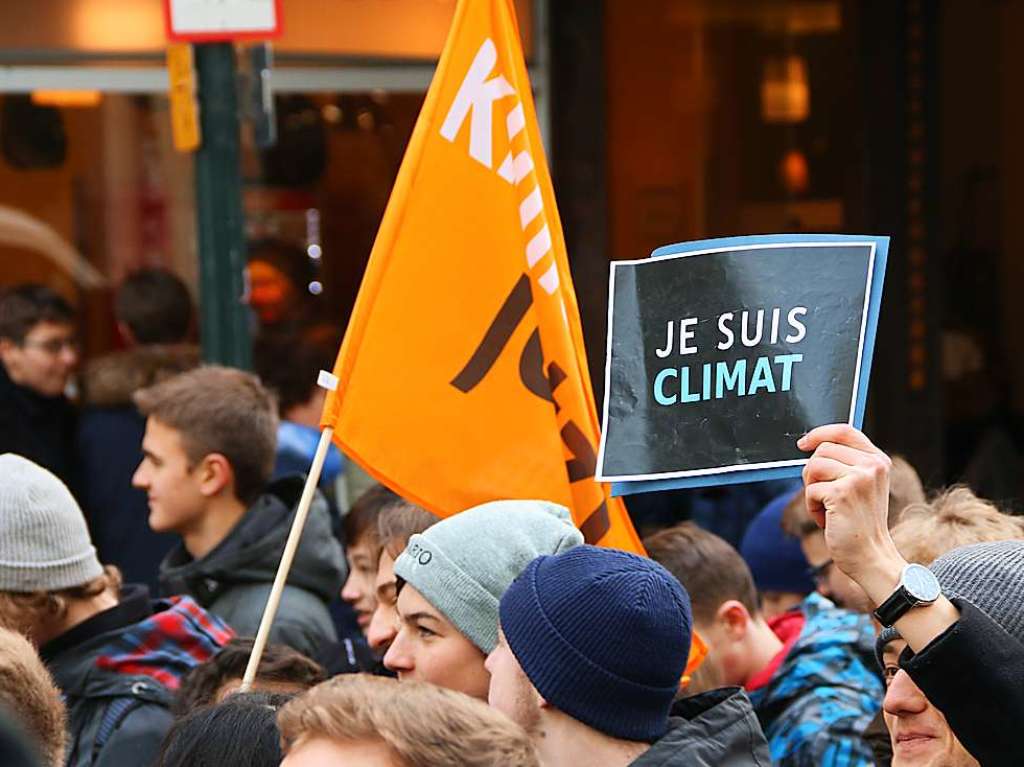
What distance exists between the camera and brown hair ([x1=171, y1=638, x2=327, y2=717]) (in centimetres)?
373

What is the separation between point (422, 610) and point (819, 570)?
2131 millimetres

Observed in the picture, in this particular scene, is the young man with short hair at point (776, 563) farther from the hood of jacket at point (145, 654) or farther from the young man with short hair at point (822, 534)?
the hood of jacket at point (145, 654)

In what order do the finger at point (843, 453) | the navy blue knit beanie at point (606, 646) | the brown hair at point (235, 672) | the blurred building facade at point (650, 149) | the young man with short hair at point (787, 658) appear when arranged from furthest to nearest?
the blurred building facade at point (650, 149)
the young man with short hair at point (787, 658)
the brown hair at point (235, 672)
the navy blue knit beanie at point (606, 646)
the finger at point (843, 453)

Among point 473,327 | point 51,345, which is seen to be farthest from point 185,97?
point 473,327

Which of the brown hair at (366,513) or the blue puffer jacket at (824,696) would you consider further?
the brown hair at (366,513)

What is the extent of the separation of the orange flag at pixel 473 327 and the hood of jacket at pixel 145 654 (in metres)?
0.64

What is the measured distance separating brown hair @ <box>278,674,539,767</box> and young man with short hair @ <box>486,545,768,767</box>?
557 millimetres

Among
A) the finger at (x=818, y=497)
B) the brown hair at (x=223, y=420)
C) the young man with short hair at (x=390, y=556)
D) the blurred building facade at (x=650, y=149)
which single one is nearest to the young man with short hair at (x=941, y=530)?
the finger at (x=818, y=497)

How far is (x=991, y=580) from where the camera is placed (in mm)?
2656

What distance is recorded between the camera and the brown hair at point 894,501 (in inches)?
188

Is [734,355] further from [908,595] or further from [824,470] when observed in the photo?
[908,595]

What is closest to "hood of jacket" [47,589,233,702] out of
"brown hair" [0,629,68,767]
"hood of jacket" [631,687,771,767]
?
"brown hair" [0,629,68,767]

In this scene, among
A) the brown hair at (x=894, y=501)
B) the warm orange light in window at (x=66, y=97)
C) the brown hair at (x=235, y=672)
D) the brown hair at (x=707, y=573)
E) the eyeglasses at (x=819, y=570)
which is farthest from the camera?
the warm orange light in window at (x=66, y=97)

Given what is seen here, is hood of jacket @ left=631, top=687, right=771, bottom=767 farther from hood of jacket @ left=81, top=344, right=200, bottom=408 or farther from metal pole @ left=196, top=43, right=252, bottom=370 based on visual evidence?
hood of jacket @ left=81, top=344, right=200, bottom=408
